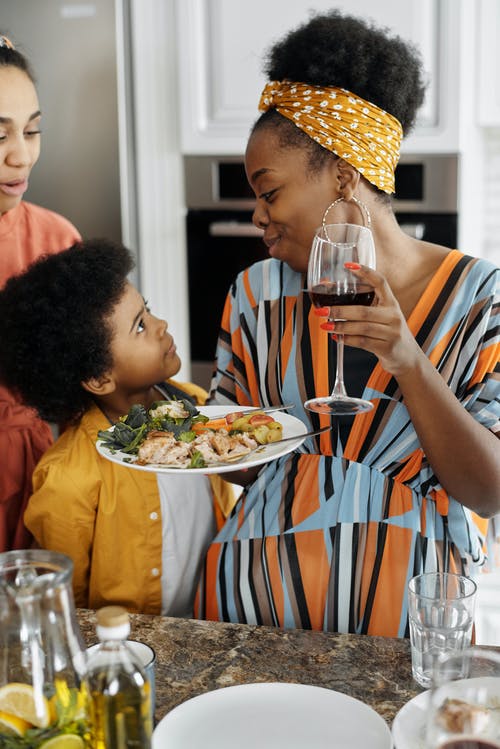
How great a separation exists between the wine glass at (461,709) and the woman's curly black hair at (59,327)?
40.6 inches

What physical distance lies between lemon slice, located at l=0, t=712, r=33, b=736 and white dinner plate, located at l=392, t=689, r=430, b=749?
344 mm

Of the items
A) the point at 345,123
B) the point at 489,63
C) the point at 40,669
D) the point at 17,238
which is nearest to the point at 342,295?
the point at 345,123

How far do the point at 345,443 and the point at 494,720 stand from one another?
725 mm

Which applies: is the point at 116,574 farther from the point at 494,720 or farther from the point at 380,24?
the point at 380,24

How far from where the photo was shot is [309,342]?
4.89 ft

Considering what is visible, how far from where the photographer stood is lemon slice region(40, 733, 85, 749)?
0.76 metres

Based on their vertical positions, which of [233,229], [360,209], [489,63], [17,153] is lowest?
[233,229]

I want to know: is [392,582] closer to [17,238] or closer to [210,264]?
[17,238]

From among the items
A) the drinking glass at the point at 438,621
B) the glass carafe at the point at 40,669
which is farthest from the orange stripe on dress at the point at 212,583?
the glass carafe at the point at 40,669

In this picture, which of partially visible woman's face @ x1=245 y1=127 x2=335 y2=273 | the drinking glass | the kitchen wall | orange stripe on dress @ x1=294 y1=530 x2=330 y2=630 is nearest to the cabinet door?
the kitchen wall

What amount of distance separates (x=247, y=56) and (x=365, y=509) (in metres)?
1.70

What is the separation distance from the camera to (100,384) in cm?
166

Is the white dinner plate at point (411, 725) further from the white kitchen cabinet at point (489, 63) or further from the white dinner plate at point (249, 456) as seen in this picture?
the white kitchen cabinet at point (489, 63)

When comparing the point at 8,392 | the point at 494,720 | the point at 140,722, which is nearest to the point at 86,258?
the point at 8,392
